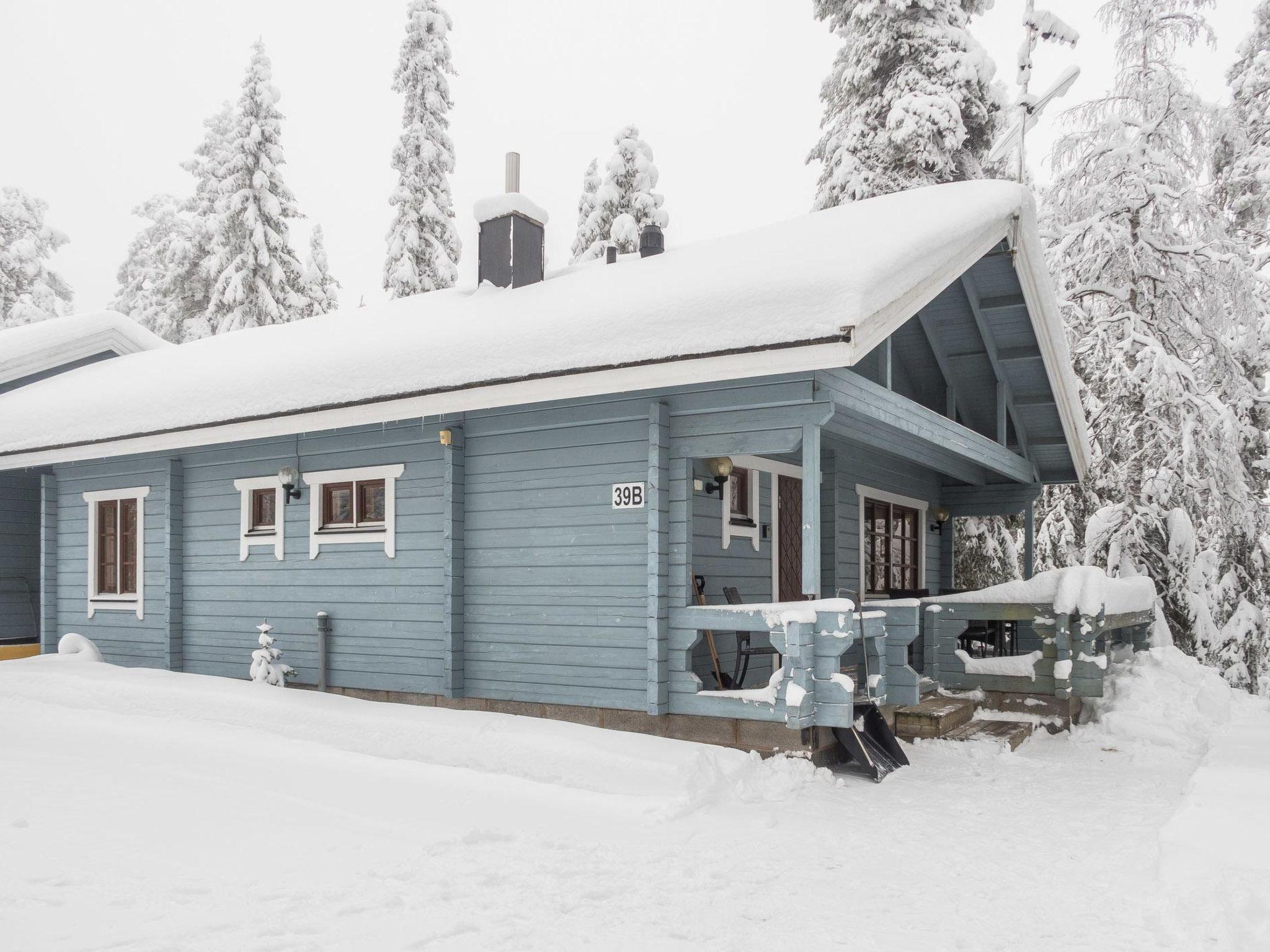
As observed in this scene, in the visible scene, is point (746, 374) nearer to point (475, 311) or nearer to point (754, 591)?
point (754, 591)

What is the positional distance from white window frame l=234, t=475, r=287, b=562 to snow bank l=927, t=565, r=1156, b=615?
22.0 ft

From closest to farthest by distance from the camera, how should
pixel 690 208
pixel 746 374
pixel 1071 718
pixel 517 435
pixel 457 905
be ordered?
pixel 457 905, pixel 746 374, pixel 517 435, pixel 1071 718, pixel 690 208

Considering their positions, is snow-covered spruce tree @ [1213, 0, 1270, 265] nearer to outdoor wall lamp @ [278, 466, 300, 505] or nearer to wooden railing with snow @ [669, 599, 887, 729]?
wooden railing with snow @ [669, 599, 887, 729]

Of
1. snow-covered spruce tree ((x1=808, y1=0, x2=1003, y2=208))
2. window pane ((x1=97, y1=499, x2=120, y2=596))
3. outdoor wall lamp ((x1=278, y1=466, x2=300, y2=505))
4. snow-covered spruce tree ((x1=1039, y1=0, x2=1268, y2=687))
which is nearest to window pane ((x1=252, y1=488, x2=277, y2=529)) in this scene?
outdoor wall lamp ((x1=278, y1=466, x2=300, y2=505))

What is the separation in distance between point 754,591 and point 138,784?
18.2ft

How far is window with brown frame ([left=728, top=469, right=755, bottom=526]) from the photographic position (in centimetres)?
939

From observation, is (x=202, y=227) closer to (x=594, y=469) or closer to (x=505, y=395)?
(x=505, y=395)

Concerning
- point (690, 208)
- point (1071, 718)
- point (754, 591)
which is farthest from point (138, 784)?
point (690, 208)

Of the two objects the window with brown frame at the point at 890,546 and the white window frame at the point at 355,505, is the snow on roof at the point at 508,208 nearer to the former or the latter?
the white window frame at the point at 355,505

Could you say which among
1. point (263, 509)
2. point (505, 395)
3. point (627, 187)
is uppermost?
point (627, 187)

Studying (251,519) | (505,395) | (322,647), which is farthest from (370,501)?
(505,395)

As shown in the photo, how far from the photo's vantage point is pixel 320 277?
32.3 m

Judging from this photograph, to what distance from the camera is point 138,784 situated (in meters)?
6.07

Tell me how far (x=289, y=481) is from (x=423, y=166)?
1941cm
